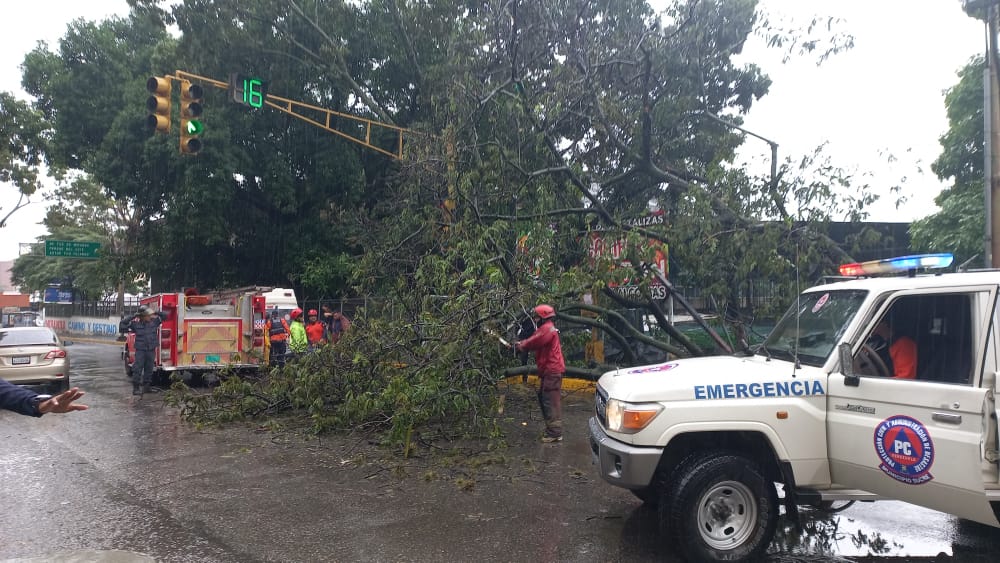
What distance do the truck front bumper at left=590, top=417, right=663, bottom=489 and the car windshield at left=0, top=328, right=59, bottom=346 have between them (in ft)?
40.5

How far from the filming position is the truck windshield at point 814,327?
15.9 feet

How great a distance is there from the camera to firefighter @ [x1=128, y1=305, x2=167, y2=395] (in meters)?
13.0

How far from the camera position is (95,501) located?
630cm

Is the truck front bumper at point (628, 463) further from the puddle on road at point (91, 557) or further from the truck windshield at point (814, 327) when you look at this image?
the puddle on road at point (91, 557)

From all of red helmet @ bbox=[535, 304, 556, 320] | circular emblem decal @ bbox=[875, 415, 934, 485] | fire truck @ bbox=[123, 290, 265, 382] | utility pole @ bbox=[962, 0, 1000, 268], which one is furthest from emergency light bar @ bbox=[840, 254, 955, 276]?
fire truck @ bbox=[123, 290, 265, 382]

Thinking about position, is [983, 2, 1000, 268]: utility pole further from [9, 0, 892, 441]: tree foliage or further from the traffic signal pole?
the traffic signal pole

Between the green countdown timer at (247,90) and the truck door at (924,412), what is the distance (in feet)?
37.0

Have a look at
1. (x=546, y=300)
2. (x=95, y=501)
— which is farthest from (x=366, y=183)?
(x=95, y=501)

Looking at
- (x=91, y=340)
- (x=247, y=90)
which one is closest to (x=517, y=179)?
(x=247, y=90)

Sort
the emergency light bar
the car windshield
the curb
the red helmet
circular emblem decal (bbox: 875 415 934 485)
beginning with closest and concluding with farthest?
circular emblem decal (bbox: 875 415 934 485) → the emergency light bar → the red helmet → the car windshield → the curb

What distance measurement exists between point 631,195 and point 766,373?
26.8 ft

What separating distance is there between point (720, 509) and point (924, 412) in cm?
139

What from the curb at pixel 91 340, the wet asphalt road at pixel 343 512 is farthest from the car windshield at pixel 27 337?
the curb at pixel 91 340

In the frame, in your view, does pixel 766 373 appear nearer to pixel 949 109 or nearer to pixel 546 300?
pixel 546 300
